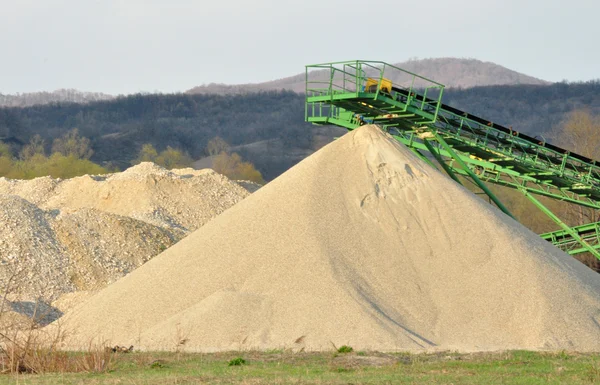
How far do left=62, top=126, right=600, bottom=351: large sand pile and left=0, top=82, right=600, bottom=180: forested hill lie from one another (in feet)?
250

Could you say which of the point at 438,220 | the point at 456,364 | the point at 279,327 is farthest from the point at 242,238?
the point at 456,364

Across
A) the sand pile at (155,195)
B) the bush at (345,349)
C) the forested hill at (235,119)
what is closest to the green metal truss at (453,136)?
the bush at (345,349)

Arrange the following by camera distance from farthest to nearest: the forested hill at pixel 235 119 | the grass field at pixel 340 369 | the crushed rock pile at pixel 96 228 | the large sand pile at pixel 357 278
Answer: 1. the forested hill at pixel 235 119
2. the crushed rock pile at pixel 96 228
3. the large sand pile at pixel 357 278
4. the grass field at pixel 340 369

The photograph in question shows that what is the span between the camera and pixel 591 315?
52.6 ft

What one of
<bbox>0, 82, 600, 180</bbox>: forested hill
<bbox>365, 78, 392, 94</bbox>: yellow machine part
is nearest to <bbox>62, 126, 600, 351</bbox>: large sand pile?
<bbox>365, 78, 392, 94</bbox>: yellow machine part

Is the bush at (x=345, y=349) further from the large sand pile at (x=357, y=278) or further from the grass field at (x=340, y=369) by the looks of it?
the large sand pile at (x=357, y=278)

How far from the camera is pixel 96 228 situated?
94.5ft

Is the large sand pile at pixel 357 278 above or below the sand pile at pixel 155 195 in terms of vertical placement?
above

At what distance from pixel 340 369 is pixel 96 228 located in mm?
18359

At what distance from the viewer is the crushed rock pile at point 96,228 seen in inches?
1000

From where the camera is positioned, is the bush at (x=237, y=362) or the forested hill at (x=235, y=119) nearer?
the bush at (x=237, y=362)

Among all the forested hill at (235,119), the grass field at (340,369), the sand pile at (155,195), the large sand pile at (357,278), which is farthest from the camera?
the forested hill at (235,119)

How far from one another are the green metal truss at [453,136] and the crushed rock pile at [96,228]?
8.28 meters

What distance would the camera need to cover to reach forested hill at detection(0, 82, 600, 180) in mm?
103125
